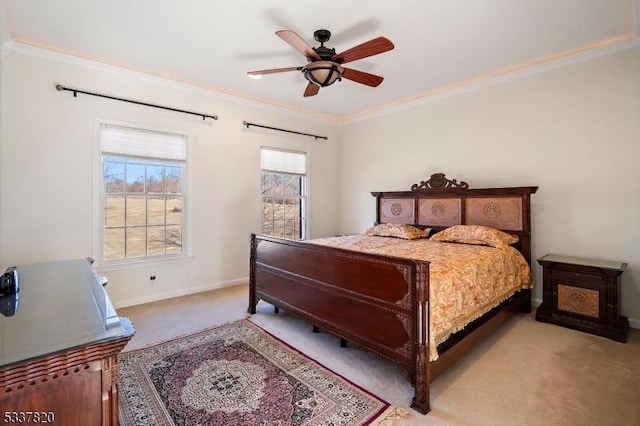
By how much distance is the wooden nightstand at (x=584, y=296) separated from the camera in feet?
9.55

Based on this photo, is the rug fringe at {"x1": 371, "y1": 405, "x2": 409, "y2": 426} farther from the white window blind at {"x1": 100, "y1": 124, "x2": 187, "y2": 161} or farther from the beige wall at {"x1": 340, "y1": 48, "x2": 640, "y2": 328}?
the white window blind at {"x1": 100, "y1": 124, "x2": 187, "y2": 161}

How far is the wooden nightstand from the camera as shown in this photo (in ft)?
9.55

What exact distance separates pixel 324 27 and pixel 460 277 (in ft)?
8.39

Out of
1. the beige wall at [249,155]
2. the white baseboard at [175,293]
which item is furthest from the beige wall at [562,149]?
the white baseboard at [175,293]

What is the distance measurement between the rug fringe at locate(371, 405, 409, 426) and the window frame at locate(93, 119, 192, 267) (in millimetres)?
3343

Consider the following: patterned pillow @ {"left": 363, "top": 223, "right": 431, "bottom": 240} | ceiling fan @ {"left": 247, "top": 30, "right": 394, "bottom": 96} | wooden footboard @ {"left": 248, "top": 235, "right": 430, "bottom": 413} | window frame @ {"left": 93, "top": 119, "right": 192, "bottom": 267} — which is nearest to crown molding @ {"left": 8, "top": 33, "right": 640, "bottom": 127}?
window frame @ {"left": 93, "top": 119, "right": 192, "bottom": 267}

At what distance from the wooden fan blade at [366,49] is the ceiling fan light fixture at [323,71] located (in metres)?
0.07

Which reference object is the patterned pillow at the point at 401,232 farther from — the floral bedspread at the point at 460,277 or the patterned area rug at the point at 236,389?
the patterned area rug at the point at 236,389

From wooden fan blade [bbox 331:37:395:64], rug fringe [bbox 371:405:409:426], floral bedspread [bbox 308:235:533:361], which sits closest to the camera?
rug fringe [bbox 371:405:409:426]

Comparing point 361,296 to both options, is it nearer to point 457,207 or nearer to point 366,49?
point 366,49

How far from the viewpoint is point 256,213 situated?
4.95 metres

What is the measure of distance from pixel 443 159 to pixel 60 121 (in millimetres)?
4918

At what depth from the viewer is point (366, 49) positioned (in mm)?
2490

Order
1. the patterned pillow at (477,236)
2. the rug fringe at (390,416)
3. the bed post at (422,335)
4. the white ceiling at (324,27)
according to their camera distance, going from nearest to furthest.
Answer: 1. the rug fringe at (390,416)
2. the bed post at (422,335)
3. the white ceiling at (324,27)
4. the patterned pillow at (477,236)
